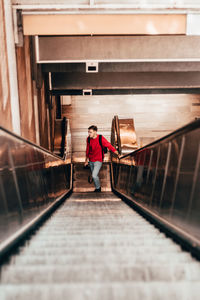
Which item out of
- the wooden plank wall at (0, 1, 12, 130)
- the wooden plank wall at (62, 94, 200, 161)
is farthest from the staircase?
the wooden plank wall at (0, 1, 12, 130)

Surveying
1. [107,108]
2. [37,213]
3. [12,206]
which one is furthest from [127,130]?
[12,206]

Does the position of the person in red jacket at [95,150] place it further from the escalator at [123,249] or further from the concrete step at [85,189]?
the escalator at [123,249]

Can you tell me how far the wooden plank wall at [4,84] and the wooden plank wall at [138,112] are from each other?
759cm

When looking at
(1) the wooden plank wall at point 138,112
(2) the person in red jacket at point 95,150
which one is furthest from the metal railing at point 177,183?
(1) the wooden plank wall at point 138,112

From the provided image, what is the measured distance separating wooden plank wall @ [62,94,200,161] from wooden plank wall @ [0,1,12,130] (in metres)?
7.59

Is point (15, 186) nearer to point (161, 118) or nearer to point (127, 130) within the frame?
point (127, 130)

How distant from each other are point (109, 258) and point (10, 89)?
396cm

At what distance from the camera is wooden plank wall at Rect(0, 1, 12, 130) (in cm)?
407

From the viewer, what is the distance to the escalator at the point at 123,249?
1230 millimetres

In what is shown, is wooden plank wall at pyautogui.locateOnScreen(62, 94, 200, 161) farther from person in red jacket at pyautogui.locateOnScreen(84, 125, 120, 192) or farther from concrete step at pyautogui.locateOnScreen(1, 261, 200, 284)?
concrete step at pyautogui.locateOnScreen(1, 261, 200, 284)

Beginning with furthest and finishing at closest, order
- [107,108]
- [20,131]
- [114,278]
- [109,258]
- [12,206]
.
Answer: [107,108]
[20,131]
[12,206]
[109,258]
[114,278]

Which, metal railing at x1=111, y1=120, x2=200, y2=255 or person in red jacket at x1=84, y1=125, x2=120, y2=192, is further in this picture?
person in red jacket at x1=84, y1=125, x2=120, y2=192

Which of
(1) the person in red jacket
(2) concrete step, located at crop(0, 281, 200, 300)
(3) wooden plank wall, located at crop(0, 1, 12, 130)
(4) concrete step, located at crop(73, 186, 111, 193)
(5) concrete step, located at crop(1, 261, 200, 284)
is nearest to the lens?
(2) concrete step, located at crop(0, 281, 200, 300)

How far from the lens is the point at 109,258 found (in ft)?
5.33
